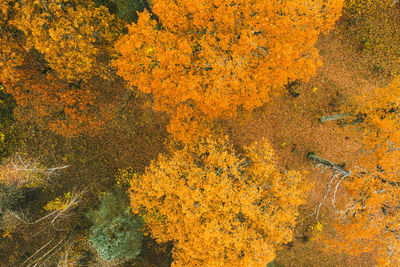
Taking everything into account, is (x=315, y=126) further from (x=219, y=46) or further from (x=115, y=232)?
(x=115, y=232)

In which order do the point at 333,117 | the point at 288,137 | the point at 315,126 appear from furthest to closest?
the point at 288,137, the point at 315,126, the point at 333,117

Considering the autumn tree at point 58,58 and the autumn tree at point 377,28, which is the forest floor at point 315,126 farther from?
the autumn tree at point 58,58

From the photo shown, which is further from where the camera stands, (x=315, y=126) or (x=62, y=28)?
(x=315, y=126)

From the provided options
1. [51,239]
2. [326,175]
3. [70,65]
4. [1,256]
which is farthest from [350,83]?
[1,256]

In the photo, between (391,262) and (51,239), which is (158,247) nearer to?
(51,239)

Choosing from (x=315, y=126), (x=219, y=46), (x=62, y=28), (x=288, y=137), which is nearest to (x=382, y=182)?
(x=315, y=126)
